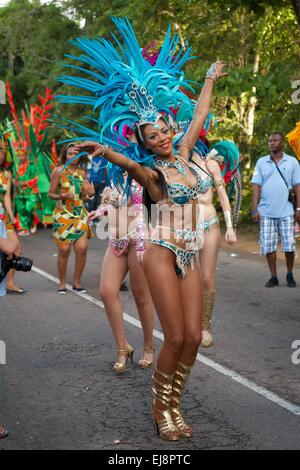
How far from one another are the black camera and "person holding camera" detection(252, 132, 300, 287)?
20.6ft

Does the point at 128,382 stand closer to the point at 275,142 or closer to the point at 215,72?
the point at 215,72

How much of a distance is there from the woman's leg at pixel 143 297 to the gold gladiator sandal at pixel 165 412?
162cm

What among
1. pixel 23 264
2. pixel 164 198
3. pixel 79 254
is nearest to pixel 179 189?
pixel 164 198

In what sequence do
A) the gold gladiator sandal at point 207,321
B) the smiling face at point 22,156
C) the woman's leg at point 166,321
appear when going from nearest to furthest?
1. the woman's leg at point 166,321
2. the gold gladiator sandal at point 207,321
3. the smiling face at point 22,156

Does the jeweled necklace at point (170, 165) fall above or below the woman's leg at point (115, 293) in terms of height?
above

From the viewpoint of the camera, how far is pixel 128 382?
244 inches

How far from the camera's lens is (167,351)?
4.94 m

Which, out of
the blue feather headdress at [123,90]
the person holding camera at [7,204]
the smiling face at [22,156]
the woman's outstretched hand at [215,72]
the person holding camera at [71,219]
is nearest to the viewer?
the blue feather headdress at [123,90]

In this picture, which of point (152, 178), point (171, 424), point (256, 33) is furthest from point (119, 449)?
point (256, 33)

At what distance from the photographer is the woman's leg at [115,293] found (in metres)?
6.62

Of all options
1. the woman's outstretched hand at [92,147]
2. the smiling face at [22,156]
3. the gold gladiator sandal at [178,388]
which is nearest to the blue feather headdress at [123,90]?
the woman's outstretched hand at [92,147]

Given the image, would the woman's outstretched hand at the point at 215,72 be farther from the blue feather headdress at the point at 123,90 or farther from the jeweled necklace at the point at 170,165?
the jeweled necklace at the point at 170,165

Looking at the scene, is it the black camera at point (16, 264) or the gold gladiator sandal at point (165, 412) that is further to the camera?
the black camera at point (16, 264)

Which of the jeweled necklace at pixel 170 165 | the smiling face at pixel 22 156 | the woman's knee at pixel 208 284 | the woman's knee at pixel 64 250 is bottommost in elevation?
the woman's knee at pixel 64 250
